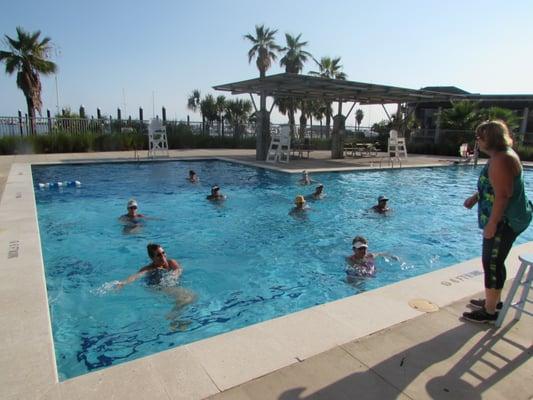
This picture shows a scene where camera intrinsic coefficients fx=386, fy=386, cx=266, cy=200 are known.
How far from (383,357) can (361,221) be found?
6.19 metres

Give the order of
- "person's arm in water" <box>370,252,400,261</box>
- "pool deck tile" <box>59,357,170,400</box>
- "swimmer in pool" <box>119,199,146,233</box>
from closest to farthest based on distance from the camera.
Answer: "pool deck tile" <box>59,357,170,400</box>, "person's arm in water" <box>370,252,400,261</box>, "swimmer in pool" <box>119,199,146,233</box>

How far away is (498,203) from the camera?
278 centimetres

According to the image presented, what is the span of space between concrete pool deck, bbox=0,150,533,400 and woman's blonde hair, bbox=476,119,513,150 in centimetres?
146

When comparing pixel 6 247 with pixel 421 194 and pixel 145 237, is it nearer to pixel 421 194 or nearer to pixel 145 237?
pixel 145 237

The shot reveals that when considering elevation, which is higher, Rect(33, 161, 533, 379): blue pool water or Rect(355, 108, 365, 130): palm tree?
Rect(355, 108, 365, 130): palm tree

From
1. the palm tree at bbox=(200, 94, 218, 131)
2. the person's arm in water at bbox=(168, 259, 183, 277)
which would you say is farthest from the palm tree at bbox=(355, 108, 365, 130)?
the person's arm in water at bbox=(168, 259, 183, 277)

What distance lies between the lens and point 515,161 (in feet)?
8.98

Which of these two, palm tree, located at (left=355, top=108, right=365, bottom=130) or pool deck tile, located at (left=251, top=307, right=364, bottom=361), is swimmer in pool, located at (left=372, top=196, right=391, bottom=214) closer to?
pool deck tile, located at (left=251, top=307, right=364, bottom=361)

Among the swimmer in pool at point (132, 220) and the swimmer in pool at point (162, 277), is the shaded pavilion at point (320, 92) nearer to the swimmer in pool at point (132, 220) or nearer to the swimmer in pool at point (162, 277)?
the swimmer in pool at point (132, 220)

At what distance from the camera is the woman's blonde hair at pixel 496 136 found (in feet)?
9.14

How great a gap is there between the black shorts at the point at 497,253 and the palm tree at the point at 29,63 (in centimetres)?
2398

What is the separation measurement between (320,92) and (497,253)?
54.0ft

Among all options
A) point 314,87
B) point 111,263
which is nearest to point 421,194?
point 314,87

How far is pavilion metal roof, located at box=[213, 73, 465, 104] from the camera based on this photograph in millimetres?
14505
